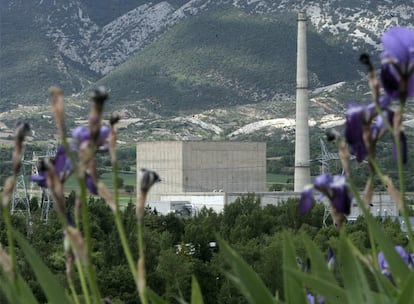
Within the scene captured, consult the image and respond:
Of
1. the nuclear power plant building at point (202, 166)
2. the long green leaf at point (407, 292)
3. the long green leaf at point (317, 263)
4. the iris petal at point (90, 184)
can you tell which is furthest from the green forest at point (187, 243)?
the long green leaf at point (407, 292)

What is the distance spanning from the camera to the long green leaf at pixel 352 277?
1.33 metres

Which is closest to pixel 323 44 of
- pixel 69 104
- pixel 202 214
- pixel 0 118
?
pixel 69 104

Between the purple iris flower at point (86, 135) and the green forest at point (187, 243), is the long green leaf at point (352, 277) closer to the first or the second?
the purple iris flower at point (86, 135)

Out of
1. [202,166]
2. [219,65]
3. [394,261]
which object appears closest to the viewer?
[394,261]

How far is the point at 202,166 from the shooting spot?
2180 inches

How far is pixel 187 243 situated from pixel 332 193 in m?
29.5

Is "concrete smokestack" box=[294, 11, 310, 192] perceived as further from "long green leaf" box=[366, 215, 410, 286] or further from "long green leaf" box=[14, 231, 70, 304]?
"long green leaf" box=[14, 231, 70, 304]

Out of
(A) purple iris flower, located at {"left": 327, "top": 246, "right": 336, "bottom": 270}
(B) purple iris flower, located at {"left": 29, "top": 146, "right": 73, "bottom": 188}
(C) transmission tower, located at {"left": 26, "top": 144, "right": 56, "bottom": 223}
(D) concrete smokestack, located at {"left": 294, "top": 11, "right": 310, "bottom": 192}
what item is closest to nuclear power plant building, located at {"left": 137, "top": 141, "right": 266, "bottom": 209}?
(D) concrete smokestack, located at {"left": 294, "top": 11, "right": 310, "bottom": 192}

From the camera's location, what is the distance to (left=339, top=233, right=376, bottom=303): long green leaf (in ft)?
4.37

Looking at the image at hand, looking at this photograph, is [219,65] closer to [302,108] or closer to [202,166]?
[302,108]

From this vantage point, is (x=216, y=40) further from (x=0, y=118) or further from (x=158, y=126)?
(x=0, y=118)

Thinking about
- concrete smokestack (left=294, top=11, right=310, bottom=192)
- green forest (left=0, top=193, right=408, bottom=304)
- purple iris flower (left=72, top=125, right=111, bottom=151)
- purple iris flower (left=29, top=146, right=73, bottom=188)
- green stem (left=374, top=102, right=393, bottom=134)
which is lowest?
green forest (left=0, top=193, right=408, bottom=304)

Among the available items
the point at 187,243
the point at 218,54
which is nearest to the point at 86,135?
the point at 187,243

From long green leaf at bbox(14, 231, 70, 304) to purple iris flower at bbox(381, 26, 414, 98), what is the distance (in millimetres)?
496
